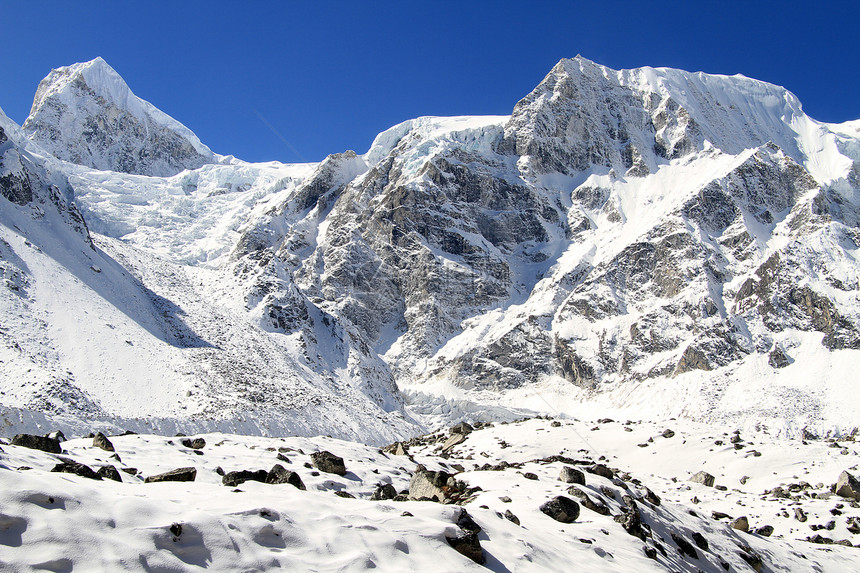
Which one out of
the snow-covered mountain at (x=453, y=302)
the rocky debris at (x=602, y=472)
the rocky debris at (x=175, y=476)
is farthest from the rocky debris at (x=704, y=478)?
the snow-covered mountain at (x=453, y=302)

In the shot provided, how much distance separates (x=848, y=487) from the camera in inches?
1081

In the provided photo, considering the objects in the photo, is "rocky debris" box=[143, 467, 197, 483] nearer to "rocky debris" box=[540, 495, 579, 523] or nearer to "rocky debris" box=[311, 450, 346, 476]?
"rocky debris" box=[311, 450, 346, 476]

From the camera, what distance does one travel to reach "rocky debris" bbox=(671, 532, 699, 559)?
58.0 feet

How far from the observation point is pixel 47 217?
206 feet

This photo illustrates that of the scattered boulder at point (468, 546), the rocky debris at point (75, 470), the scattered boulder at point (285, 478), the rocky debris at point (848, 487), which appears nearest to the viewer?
the scattered boulder at point (468, 546)

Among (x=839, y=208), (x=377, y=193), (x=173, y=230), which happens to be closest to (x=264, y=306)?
(x=173, y=230)

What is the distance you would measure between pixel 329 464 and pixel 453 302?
151 metres

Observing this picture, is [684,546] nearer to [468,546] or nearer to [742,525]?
[742,525]

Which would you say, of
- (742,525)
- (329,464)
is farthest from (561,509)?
(742,525)

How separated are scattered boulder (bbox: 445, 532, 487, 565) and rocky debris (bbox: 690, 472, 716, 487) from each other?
25.0 meters

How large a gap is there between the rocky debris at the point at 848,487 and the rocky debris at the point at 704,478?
18.1 feet

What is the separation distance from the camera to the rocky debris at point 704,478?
104 feet

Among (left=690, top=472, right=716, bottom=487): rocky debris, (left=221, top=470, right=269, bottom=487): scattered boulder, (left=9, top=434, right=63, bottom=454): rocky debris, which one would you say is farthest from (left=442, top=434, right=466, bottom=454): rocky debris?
(left=9, top=434, right=63, bottom=454): rocky debris

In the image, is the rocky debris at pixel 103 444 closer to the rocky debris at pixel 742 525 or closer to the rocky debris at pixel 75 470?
the rocky debris at pixel 75 470
